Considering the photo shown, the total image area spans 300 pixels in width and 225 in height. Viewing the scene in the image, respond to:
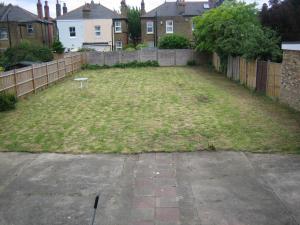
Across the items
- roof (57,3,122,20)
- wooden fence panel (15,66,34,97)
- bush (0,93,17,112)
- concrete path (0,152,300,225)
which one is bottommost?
concrete path (0,152,300,225)

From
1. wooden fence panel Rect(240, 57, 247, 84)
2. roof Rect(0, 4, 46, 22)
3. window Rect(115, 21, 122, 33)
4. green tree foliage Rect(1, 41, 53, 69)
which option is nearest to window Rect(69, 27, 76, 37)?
roof Rect(0, 4, 46, 22)

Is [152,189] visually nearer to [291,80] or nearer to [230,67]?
[291,80]

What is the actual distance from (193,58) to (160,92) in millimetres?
17256

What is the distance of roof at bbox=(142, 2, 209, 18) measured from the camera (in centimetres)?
4512

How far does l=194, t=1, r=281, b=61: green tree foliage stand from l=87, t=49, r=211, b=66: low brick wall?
183 inches

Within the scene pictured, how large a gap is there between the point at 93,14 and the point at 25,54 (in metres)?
17.3

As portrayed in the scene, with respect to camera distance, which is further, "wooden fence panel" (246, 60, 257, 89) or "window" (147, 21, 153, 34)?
"window" (147, 21, 153, 34)

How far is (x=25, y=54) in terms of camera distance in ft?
100

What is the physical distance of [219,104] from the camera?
15102 mm

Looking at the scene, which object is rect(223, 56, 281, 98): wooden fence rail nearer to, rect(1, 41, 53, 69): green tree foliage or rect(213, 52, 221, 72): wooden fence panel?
rect(213, 52, 221, 72): wooden fence panel

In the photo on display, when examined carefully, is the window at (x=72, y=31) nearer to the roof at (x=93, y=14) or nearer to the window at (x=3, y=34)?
the roof at (x=93, y=14)

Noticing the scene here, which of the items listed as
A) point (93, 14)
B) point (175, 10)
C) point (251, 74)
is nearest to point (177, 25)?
point (175, 10)

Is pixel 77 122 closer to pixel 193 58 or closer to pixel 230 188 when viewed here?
pixel 230 188

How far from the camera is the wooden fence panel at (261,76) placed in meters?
17.0
